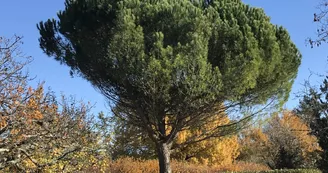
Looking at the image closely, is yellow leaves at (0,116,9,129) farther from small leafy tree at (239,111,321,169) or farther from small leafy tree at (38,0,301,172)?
small leafy tree at (239,111,321,169)

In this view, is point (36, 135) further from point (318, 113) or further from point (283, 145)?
point (283, 145)

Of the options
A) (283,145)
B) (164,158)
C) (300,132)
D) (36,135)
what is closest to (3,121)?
(36,135)

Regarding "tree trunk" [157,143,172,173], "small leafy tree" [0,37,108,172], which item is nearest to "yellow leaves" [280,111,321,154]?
"tree trunk" [157,143,172,173]

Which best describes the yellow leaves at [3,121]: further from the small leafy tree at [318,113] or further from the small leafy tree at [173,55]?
the small leafy tree at [318,113]

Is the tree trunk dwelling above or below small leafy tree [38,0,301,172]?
below

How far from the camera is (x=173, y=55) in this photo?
404 inches

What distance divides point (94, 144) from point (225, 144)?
12.8 meters

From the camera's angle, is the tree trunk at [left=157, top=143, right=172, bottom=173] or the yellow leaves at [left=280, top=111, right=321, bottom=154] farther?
the yellow leaves at [left=280, top=111, right=321, bottom=154]

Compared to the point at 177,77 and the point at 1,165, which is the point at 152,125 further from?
the point at 1,165

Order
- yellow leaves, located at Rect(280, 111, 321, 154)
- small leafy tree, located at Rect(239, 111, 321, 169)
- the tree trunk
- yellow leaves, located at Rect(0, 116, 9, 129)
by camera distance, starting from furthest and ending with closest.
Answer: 1. yellow leaves, located at Rect(280, 111, 321, 154)
2. small leafy tree, located at Rect(239, 111, 321, 169)
3. the tree trunk
4. yellow leaves, located at Rect(0, 116, 9, 129)

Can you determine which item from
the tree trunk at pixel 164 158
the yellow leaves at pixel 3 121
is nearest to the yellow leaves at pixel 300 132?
the tree trunk at pixel 164 158

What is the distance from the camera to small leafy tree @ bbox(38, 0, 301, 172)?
33.7 feet

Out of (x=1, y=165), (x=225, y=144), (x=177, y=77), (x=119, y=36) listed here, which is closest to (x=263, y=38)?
(x=177, y=77)

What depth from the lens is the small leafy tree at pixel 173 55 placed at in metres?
10.3
